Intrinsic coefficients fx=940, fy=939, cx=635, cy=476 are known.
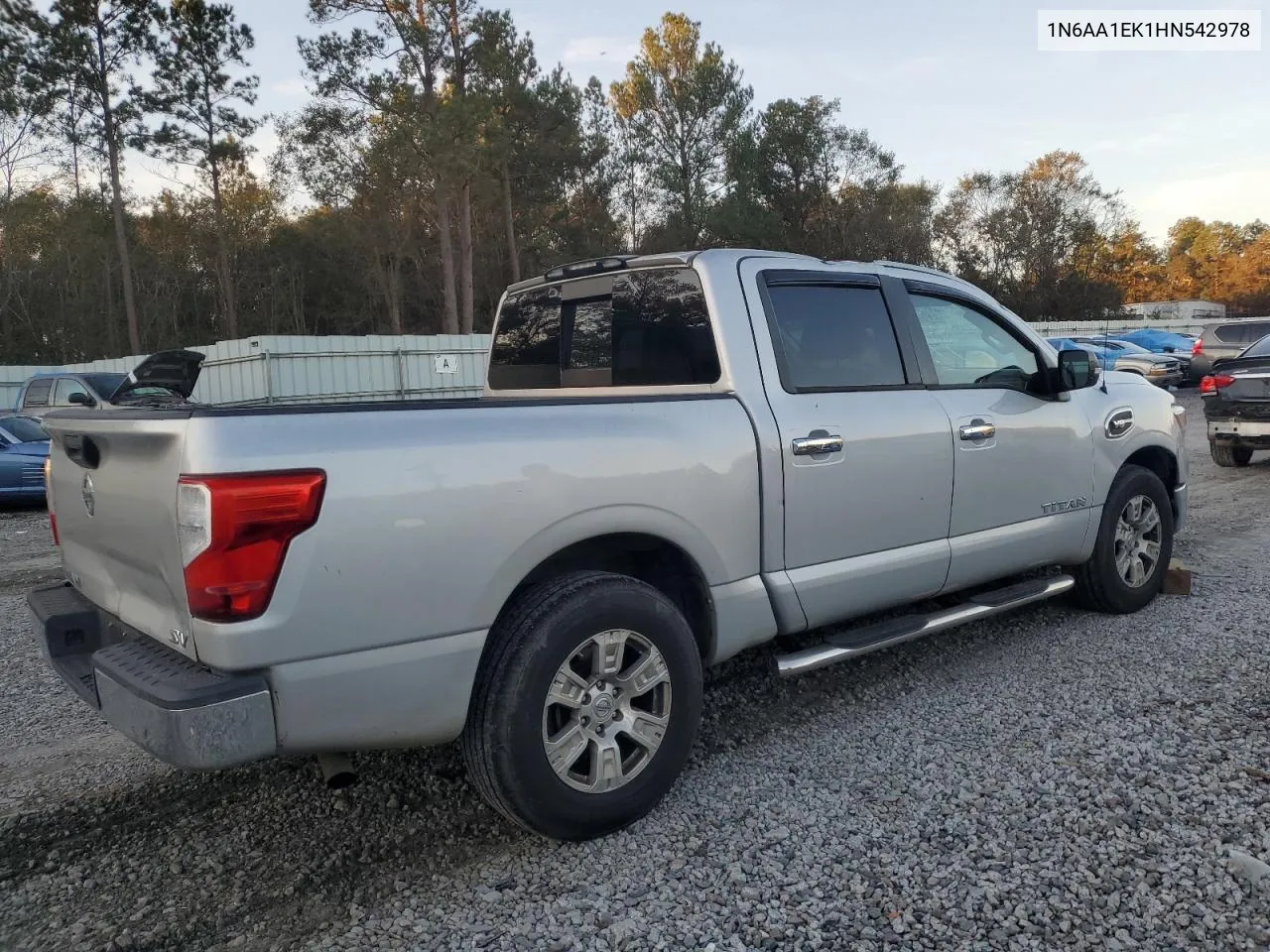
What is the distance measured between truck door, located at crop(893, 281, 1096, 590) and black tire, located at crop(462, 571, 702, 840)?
5.70 ft

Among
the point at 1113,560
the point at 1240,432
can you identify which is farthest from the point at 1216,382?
the point at 1113,560

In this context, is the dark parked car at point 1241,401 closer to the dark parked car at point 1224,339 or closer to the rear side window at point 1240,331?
the dark parked car at point 1224,339

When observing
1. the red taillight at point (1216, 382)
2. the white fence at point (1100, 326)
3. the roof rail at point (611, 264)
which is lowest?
the red taillight at point (1216, 382)

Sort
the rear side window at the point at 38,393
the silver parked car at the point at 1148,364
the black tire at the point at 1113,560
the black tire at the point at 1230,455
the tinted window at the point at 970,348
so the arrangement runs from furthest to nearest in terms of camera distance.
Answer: the silver parked car at the point at 1148,364
the rear side window at the point at 38,393
the black tire at the point at 1230,455
the black tire at the point at 1113,560
the tinted window at the point at 970,348

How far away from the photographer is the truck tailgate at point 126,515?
2.46m

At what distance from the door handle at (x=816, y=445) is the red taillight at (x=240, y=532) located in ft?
5.84

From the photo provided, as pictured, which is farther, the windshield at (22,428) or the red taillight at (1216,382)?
the windshield at (22,428)

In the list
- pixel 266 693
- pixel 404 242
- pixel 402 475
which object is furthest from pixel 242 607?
pixel 404 242

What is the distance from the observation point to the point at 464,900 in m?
2.66

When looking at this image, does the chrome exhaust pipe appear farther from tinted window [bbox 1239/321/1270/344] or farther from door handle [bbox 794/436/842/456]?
tinted window [bbox 1239/321/1270/344]

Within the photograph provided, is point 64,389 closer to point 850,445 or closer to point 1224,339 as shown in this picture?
point 850,445

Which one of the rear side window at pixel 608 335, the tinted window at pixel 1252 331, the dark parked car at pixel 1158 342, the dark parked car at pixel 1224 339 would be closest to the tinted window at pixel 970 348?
the rear side window at pixel 608 335

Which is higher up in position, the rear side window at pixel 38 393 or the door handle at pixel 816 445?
the rear side window at pixel 38 393

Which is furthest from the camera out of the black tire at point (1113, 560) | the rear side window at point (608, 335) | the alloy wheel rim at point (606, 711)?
the black tire at point (1113, 560)
